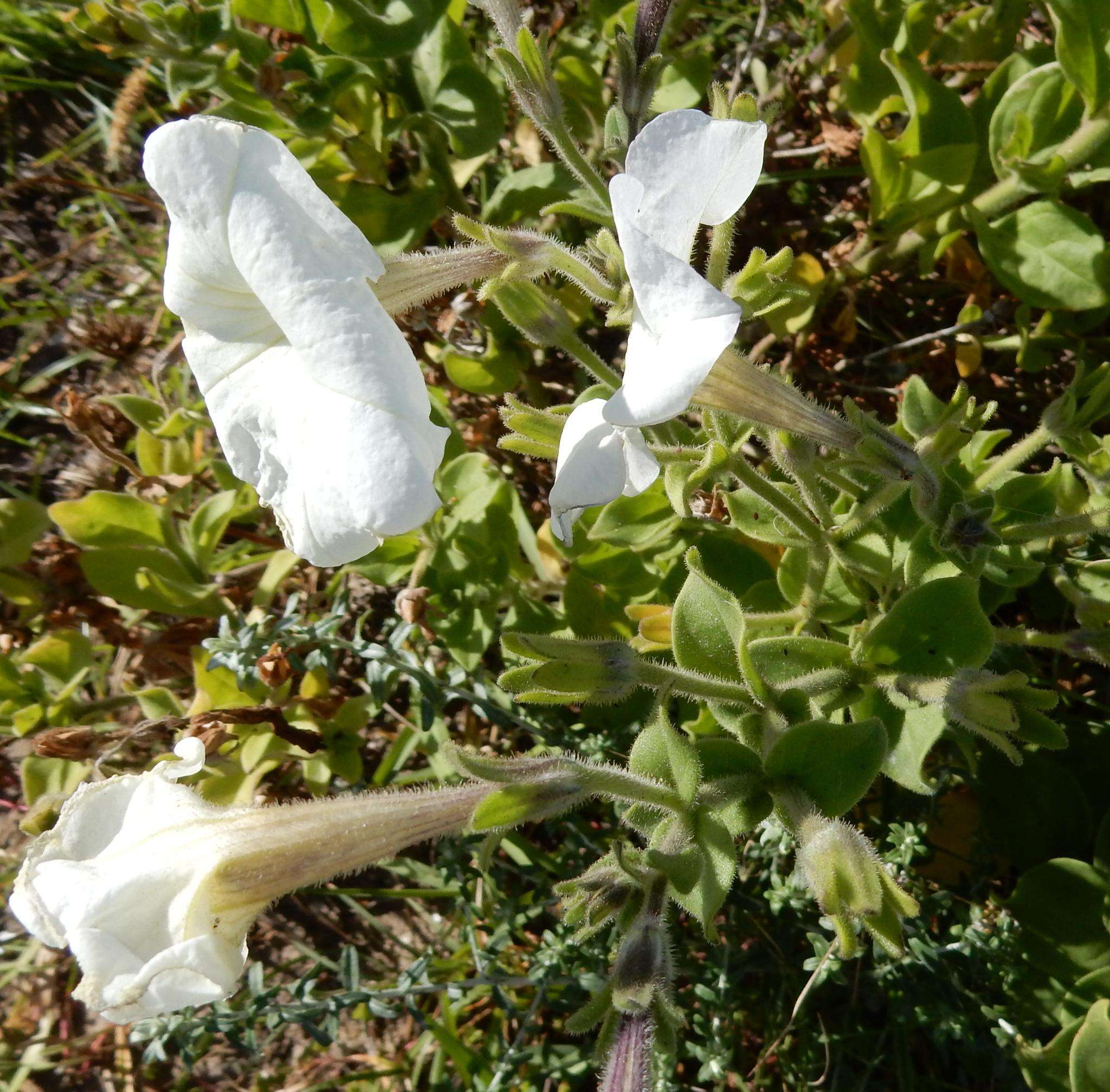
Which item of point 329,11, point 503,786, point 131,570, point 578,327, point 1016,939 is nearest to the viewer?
point 503,786

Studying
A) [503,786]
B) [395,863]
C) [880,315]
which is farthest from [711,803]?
[880,315]

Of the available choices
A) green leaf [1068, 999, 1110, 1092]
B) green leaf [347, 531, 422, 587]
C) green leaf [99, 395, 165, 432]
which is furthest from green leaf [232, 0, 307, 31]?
green leaf [1068, 999, 1110, 1092]

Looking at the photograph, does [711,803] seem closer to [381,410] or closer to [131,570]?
[381,410]

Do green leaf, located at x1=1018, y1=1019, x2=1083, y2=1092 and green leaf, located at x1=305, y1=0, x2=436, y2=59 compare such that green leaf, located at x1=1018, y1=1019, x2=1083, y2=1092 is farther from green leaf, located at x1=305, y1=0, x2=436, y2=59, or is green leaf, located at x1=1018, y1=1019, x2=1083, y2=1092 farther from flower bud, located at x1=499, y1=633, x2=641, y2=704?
green leaf, located at x1=305, y1=0, x2=436, y2=59

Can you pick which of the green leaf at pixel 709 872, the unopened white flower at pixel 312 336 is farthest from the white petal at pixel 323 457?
the green leaf at pixel 709 872

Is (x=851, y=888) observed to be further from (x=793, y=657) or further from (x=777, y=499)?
(x=777, y=499)

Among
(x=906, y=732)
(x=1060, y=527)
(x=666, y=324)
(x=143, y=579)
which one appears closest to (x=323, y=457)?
(x=666, y=324)
